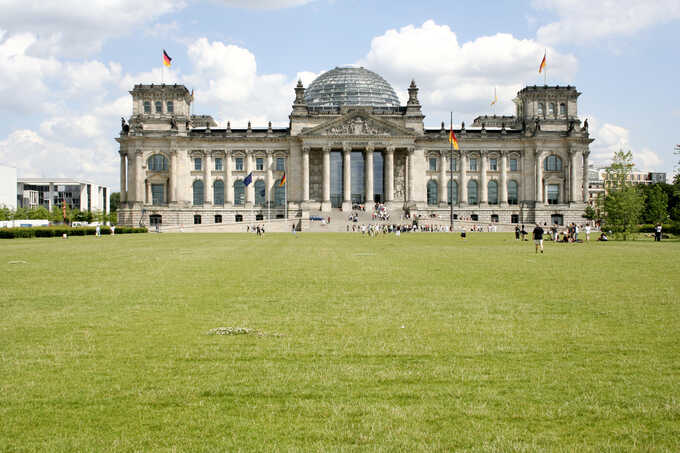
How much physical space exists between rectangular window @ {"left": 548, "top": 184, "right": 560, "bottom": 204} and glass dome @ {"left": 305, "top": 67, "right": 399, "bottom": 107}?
123ft

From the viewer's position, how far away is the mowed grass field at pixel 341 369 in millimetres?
6793

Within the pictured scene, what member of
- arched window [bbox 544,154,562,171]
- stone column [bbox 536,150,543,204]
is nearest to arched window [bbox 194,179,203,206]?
stone column [bbox 536,150,543,204]

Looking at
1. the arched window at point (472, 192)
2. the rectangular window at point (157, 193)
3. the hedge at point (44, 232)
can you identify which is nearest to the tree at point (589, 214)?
the arched window at point (472, 192)

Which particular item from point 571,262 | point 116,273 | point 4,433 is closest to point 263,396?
point 4,433

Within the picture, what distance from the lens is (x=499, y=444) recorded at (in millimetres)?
6512

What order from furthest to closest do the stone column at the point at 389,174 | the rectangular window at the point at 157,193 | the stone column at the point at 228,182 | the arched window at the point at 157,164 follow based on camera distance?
the rectangular window at the point at 157,193
the arched window at the point at 157,164
the stone column at the point at 228,182
the stone column at the point at 389,174

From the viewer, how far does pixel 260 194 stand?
11631 cm

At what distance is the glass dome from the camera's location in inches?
4862

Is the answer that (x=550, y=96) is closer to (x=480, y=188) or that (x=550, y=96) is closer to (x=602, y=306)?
(x=480, y=188)

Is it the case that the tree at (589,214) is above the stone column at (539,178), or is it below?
below

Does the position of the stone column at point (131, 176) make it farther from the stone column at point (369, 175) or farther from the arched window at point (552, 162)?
the arched window at point (552, 162)

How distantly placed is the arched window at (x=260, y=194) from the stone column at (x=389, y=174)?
24.3 meters

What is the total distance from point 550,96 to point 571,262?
97.7m

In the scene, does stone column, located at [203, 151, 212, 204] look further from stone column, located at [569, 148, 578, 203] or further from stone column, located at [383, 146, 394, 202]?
stone column, located at [569, 148, 578, 203]
